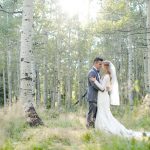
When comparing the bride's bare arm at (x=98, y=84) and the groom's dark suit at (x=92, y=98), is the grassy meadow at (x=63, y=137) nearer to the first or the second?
the groom's dark suit at (x=92, y=98)

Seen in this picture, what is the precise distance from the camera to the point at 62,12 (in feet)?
83.8

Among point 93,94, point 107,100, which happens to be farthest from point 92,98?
point 107,100

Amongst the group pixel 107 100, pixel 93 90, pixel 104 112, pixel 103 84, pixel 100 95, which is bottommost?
pixel 104 112

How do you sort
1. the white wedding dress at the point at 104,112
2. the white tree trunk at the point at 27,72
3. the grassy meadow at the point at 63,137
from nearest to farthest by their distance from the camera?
the grassy meadow at the point at 63,137
the white wedding dress at the point at 104,112
the white tree trunk at the point at 27,72

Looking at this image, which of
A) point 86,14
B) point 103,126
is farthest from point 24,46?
point 86,14

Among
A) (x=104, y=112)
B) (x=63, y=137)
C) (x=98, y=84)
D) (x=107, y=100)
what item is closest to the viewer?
(x=63, y=137)

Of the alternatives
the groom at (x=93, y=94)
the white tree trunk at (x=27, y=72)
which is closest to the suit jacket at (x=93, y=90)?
the groom at (x=93, y=94)

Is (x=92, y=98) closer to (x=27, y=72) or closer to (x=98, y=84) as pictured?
(x=98, y=84)

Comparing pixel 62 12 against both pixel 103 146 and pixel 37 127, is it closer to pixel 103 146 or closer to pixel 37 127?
pixel 37 127

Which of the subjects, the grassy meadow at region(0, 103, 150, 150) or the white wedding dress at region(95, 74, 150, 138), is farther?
the white wedding dress at region(95, 74, 150, 138)

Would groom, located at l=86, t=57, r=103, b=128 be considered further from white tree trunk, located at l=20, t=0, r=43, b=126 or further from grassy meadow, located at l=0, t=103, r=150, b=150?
white tree trunk, located at l=20, t=0, r=43, b=126

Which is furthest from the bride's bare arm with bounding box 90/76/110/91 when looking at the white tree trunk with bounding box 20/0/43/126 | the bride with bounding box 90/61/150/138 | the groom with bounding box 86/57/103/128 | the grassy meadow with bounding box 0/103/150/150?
the white tree trunk with bounding box 20/0/43/126

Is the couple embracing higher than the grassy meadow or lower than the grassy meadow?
higher

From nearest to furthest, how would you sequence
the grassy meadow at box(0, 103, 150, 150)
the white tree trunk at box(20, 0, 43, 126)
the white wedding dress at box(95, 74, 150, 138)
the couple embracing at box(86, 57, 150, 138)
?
the grassy meadow at box(0, 103, 150, 150)
the white wedding dress at box(95, 74, 150, 138)
the couple embracing at box(86, 57, 150, 138)
the white tree trunk at box(20, 0, 43, 126)
